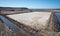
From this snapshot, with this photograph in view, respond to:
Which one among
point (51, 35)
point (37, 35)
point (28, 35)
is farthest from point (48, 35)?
point (28, 35)

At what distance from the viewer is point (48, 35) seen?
27.7ft

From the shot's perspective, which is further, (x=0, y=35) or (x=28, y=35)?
(x=28, y=35)

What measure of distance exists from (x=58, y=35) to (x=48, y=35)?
0.68m

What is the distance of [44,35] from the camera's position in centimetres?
850

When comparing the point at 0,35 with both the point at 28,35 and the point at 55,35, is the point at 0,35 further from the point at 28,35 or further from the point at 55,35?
the point at 55,35

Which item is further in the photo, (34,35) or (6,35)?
(34,35)

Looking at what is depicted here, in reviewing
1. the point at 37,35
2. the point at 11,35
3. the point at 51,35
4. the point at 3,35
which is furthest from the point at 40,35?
the point at 3,35

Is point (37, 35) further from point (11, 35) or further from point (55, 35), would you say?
point (11, 35)

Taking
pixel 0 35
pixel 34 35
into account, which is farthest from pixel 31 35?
pixel 0 35

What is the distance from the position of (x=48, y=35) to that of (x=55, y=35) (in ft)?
1.61

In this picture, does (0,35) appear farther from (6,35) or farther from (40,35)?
(40,35)

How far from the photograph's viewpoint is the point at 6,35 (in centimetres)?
811

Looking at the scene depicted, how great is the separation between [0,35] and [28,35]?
1.95m

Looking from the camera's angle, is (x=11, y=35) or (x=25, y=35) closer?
(x=11, y=35)
